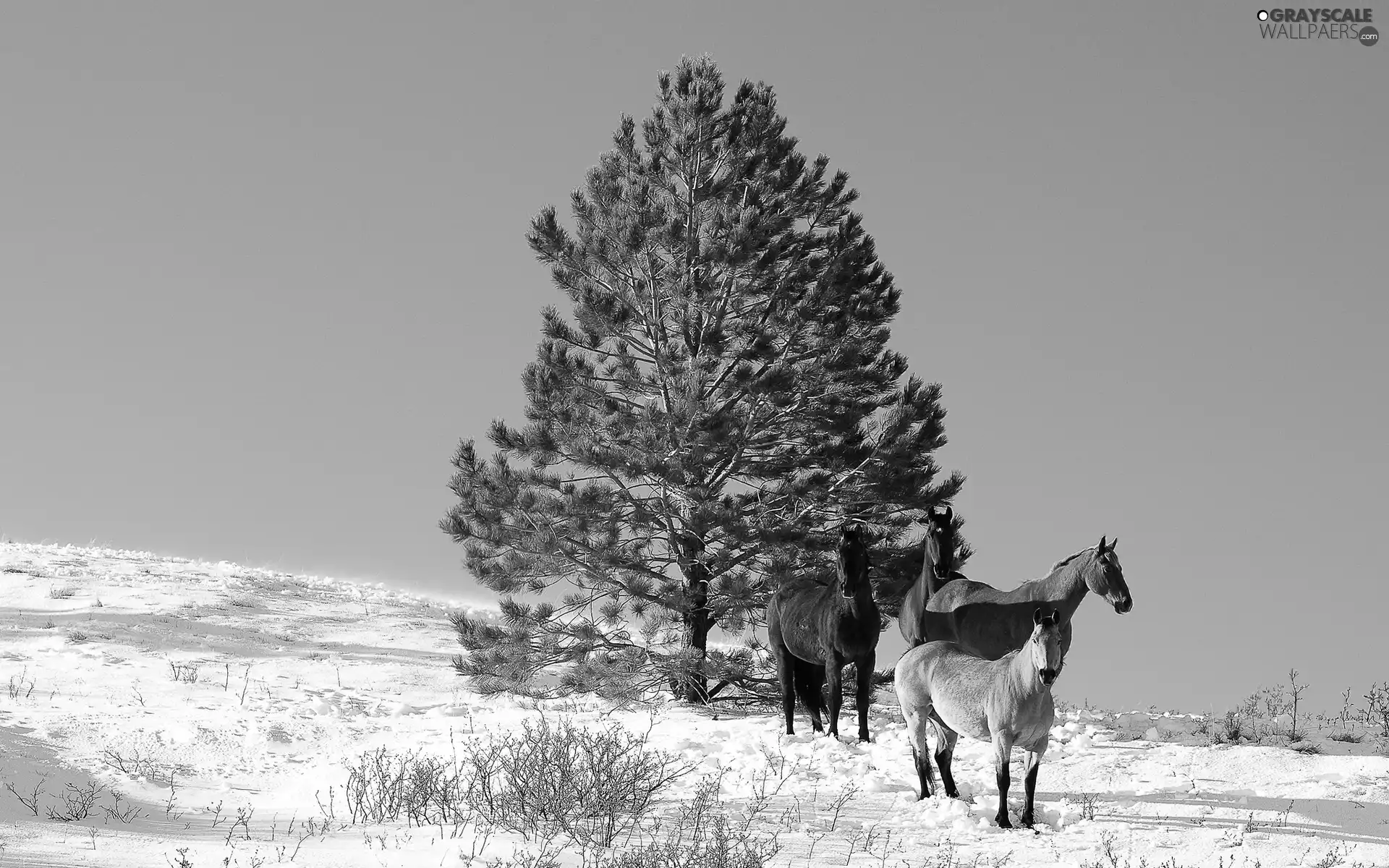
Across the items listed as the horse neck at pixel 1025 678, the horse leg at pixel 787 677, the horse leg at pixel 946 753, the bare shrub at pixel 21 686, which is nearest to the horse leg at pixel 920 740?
the horse leg at pixel 946 753

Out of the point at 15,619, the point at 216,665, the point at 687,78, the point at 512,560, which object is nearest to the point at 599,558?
the point at 512,560

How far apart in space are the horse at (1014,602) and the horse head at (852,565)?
1.00 meters

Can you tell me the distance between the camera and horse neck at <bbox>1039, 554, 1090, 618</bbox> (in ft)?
42.6

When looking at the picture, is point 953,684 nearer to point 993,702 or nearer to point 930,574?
point 993,702

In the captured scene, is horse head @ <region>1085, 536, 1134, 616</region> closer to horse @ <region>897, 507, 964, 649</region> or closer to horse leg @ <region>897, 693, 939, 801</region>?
horse @ <region>897, 507, 964, 649</region>

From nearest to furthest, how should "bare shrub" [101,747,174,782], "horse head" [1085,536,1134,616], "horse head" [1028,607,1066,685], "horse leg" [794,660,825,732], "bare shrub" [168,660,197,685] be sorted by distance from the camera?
"horse head" [1028,607,1066,685] → "bare shrub" [101,747,174,782] → "horse head" [1085,536,1134,616] → "horse leg" [794,660,825,732] → "bare shrub" [168,660,197,685]

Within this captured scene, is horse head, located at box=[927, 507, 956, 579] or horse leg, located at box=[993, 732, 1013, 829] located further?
horse head, located at box=[927, 507, 956, 579]

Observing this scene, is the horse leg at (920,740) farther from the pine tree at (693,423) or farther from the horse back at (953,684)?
the pine tree at (693,423)

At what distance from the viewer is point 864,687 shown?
13.5 meters

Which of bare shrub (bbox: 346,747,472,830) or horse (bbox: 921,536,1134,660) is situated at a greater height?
horse (bbox: 921,536,1134,660)

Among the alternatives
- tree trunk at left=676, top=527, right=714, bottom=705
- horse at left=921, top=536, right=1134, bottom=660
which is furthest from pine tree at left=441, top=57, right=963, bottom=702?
horse at left=921, top=536, right=1134, bottom=660

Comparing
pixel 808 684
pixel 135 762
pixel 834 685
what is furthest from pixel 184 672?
pixel 834 685

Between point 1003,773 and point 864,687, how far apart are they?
4.47 metres

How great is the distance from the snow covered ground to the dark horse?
0.54 m
